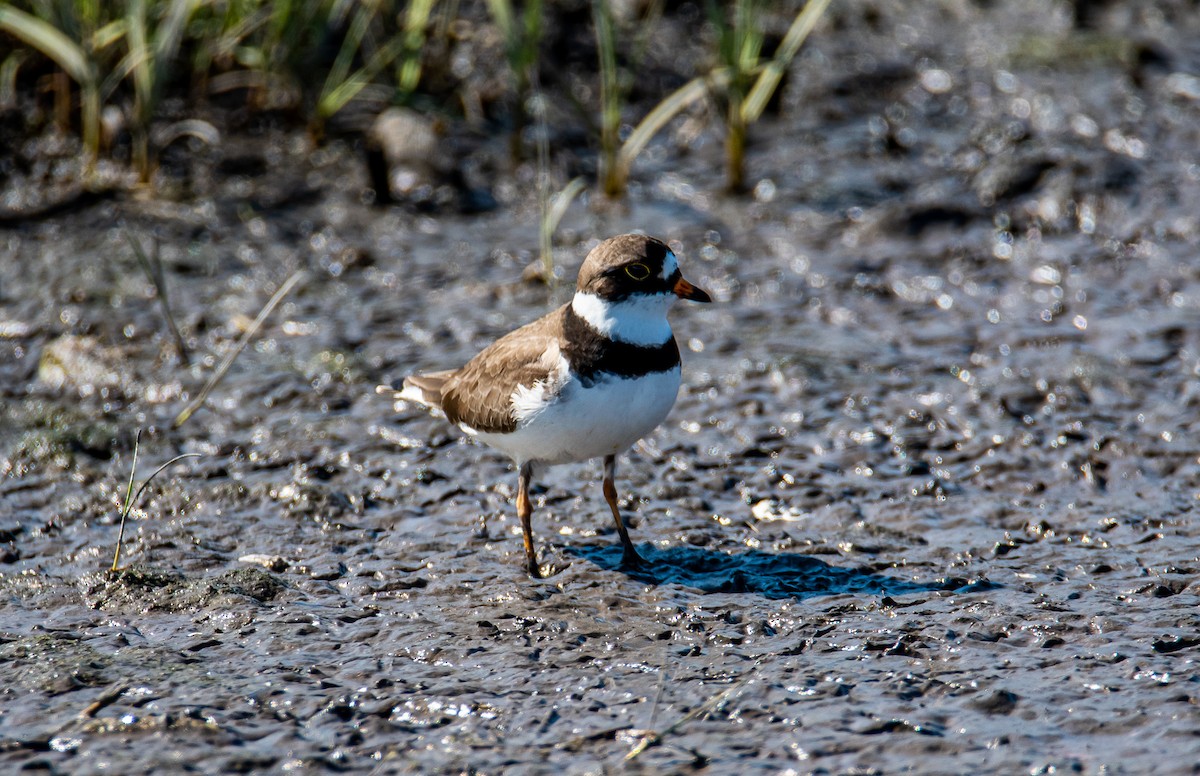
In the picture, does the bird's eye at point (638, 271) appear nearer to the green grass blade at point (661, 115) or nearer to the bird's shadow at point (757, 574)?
the bird's shadow at point (757, 574)

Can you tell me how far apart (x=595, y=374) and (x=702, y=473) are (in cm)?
132

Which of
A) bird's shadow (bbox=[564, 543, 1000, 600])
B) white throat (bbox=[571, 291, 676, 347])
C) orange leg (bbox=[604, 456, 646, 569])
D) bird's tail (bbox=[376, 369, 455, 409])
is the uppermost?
white throat (bbox=[571, 291, 676, 347])

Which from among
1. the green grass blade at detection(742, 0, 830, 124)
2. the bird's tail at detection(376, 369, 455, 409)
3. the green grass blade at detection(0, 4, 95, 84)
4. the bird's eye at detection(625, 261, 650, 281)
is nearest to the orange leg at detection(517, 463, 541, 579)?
the bird's tail at detection(376, 369, 455, 409)

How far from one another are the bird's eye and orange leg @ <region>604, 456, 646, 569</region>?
767mm

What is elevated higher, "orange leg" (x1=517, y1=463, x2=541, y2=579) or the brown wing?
the brown wing

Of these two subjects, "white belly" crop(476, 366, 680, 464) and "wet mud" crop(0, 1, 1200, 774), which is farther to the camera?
"white belly" crop(476, 366, 680, 464)

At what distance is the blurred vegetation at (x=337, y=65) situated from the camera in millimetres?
8320

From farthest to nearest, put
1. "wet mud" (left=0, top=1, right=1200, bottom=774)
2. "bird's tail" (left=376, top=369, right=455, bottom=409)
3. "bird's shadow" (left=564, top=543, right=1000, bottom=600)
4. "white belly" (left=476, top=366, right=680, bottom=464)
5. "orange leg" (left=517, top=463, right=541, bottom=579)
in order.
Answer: "bird's tail" (left=376, top=369, right=455, bottom=409)
"orange leg" (left=517, top=463, right=541, bottom=579)
"bird's shadow" (left=564, top=543, right=1000, bottom=600)
"white belly" (left=476, top=366, right=680, bottom=464)
"wet mud" (left=0, top=1, right=1200, bottom=774)

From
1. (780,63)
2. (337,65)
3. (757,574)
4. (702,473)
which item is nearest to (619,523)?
(757,574)

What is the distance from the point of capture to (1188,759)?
3893 mm

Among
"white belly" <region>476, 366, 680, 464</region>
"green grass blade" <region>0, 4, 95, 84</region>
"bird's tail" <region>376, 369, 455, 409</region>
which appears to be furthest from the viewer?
"green grass blade" <region>0, 4, 95, 84</region>

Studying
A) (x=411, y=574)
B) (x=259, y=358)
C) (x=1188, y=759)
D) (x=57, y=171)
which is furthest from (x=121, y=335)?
(x=1188, y=759)

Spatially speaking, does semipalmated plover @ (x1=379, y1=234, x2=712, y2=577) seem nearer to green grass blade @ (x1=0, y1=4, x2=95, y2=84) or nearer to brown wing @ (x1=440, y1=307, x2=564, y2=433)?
brown wing @ (x1=440, y1=307, x2=564, y2=433)

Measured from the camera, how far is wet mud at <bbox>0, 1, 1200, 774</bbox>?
14.0 feet
